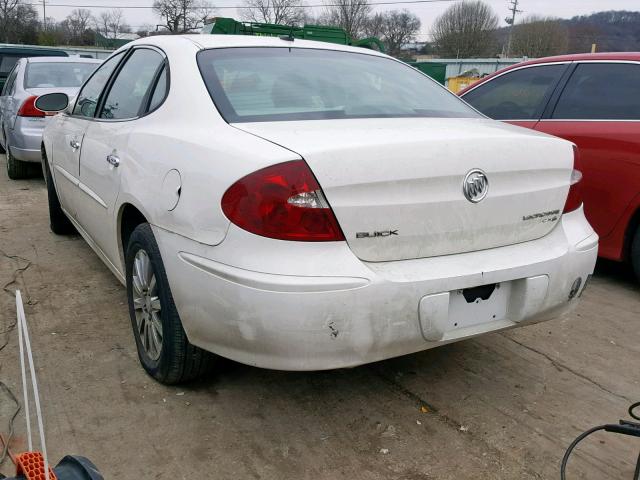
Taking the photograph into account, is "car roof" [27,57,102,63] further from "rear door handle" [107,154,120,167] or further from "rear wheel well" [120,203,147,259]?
"rear wheel well" [120,203,147,259]

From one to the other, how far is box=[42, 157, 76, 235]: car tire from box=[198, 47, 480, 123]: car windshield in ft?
8.38

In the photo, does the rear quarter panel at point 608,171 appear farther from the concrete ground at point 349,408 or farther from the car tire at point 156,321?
the car tire at point 156,321

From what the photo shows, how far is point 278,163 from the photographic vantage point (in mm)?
1942

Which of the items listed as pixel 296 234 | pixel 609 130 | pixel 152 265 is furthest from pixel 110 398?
pixel 609 130

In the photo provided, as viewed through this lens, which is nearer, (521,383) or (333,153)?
(333,153)

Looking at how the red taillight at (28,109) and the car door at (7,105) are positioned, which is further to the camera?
the car door at (7,105)

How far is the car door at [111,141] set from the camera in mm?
2879

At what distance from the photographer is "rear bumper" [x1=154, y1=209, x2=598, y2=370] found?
1937 millimetres

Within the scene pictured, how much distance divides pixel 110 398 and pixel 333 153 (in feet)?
4.94

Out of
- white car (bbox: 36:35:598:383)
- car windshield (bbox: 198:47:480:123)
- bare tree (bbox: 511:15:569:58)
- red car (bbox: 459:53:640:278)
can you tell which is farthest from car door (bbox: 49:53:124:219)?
bare tree (bbox: 511:15:569:58)

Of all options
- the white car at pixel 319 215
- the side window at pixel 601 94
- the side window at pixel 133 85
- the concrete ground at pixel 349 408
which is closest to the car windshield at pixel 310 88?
the white car at pixel 319 215

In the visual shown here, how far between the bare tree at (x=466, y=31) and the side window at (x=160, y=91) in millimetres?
53966

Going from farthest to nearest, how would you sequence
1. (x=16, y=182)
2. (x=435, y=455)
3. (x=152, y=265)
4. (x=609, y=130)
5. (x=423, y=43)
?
(x=423, y=43) < (x=16, y=182) < (x=609, y=130) < (x=152, y=265) < (x=435, y=455)

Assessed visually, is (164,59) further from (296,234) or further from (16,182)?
(16,182)
